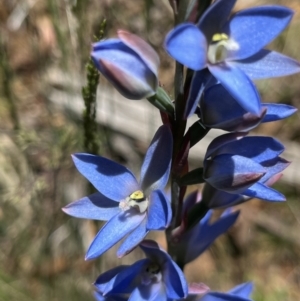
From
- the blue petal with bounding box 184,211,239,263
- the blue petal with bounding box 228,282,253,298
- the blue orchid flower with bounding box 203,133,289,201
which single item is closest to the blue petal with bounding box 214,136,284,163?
the blue orchid flower with bounding box 203,133,289,201

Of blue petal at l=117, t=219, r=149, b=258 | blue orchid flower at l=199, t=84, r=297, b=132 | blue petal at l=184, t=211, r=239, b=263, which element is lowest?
blue petal at l=184, t=211, r=239, b=263

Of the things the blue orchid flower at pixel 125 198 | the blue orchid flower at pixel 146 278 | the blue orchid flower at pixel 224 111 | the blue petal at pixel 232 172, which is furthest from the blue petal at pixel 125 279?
the blue orchid flower at pixel 224 111

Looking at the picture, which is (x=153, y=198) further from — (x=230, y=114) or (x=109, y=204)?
(x=230, y=114)

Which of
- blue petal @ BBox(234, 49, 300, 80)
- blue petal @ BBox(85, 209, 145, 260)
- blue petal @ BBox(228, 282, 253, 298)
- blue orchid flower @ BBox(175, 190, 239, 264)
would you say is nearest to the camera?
blue petal @ BBox(234, 49, 300, 80)

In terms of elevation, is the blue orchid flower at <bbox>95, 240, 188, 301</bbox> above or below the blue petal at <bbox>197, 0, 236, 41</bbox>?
below

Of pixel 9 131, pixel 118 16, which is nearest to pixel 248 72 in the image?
pixel 9 131

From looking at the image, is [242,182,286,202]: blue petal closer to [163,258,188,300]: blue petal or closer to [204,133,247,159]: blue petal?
[204,133,247,159]: blue petal

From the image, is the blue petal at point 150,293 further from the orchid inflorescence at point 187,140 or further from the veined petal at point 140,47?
the veined petal at point 140,47
